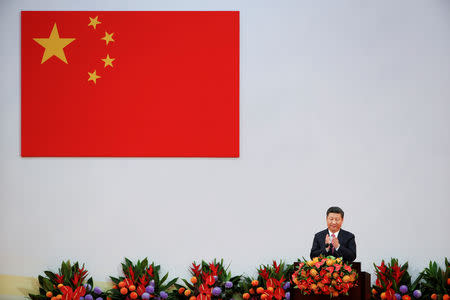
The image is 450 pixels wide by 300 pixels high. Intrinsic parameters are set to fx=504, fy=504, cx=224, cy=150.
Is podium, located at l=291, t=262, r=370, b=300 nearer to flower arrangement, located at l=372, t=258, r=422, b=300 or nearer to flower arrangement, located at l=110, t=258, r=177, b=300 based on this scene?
flower arrangement, located at l=372, t=258, r=422, b=300

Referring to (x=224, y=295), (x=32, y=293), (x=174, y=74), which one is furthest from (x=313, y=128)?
(x=32, y=293)

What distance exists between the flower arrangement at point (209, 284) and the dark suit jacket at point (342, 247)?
953 mm

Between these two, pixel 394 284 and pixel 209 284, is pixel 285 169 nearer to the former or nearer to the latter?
pixel 209 284

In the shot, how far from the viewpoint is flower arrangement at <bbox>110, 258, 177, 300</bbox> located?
15.8 feet

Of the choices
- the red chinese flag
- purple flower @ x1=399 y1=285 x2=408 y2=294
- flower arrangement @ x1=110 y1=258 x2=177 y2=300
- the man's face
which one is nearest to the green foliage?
flower arrangement @ x1=110 y1=258 x2=177 y2=300

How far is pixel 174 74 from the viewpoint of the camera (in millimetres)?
5160

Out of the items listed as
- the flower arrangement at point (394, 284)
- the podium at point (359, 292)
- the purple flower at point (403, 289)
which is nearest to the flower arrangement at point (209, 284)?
the podium at point (359, 292)

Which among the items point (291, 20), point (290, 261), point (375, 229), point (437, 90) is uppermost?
point (291, 20)

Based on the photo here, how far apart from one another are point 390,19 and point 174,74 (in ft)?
7.51

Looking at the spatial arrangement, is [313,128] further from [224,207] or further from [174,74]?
[174,74]

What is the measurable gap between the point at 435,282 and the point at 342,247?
4.20 ft

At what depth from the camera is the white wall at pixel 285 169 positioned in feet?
16.6

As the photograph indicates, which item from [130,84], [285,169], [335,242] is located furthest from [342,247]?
[130,84]

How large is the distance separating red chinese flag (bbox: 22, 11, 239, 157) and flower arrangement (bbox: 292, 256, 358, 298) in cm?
157
